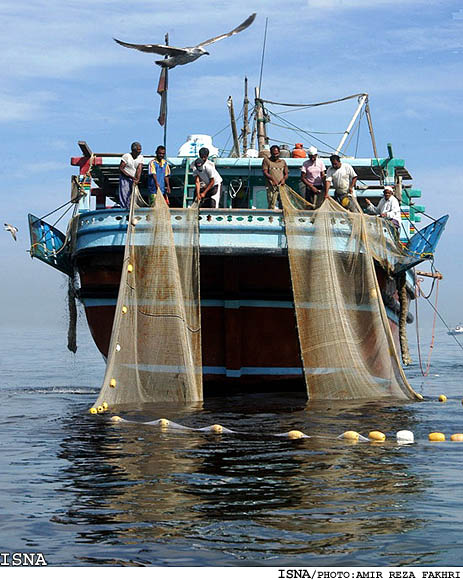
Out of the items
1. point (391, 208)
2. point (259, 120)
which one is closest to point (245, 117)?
point (259, 120)

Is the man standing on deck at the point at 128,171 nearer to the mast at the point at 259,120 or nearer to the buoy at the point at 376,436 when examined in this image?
the buoy at the point at 376,436

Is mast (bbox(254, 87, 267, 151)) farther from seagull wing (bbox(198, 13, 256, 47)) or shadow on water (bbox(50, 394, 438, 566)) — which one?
shadow on water (bbox(50, 394, 438, 566))

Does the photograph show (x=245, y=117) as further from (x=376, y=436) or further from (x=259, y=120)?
(x=376, y=436)

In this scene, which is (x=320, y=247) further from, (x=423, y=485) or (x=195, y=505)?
(x=195, y=505)

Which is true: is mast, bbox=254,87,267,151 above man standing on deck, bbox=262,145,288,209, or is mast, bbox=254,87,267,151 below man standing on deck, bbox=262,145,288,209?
above

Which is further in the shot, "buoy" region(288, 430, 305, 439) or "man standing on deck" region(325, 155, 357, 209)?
"man standing on deck" region(325, 155, 357, 209)

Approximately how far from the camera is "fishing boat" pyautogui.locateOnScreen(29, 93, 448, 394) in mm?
16875

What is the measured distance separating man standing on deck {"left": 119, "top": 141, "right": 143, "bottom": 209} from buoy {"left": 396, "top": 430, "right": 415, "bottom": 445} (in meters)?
7.81

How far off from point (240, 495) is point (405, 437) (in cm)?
399

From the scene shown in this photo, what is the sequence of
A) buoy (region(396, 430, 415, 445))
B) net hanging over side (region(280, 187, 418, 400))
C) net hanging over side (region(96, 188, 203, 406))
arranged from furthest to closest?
1. net hanging over side (region(280, 187, 418, 400))
2. net hanging over side (region(96, 188, 203, 406))
3. buoy (region(396, 430, 415, 445))

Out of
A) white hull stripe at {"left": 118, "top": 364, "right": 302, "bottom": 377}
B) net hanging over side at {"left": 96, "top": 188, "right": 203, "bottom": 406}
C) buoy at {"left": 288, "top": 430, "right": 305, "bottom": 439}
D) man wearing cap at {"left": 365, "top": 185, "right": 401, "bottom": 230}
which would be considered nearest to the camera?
buoy at {"left": 288, "top": 430, "right": 305, "bottom": 439}

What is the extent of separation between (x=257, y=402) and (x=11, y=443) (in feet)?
19.9

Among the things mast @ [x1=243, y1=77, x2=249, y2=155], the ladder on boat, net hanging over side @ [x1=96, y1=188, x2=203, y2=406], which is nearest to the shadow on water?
net hanging over side @ [x1=96, y1=188, x2=203, y2=406]

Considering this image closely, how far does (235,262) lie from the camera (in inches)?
695
